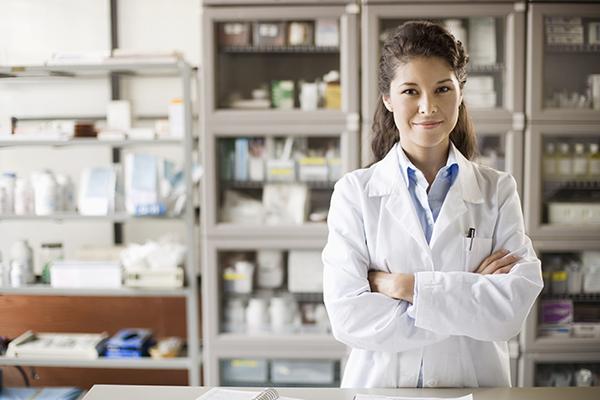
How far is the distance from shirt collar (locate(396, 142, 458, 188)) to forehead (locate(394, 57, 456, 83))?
0.68 feet

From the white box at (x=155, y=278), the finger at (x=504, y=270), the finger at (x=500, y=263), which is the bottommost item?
the white box at (x=155, y=278)

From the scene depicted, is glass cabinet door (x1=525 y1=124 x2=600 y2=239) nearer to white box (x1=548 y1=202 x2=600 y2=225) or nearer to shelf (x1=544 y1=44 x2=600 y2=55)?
white box (x1=548 y1=202 x2=600 y2=225)

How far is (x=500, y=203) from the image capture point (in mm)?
Result: 1766

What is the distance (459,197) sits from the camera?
1706mm

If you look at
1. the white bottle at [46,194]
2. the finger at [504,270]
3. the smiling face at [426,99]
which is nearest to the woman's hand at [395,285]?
the finger at [504,270]

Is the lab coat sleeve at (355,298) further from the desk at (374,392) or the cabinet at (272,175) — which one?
the cabinet at (272,175)

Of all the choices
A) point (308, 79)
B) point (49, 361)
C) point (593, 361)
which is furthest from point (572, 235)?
point (49, 361)

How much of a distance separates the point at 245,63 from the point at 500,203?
1807 mm

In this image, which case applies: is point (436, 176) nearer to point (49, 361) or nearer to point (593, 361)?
point (593, 361)

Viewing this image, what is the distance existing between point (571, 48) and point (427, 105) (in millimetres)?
1781

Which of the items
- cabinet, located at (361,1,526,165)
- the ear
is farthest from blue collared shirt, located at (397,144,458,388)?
cabinet, located at (361,1,526,165)

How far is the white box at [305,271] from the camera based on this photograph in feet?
10.5

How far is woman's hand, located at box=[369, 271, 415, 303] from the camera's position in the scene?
161 cm

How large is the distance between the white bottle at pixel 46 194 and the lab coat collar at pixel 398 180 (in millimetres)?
1965
